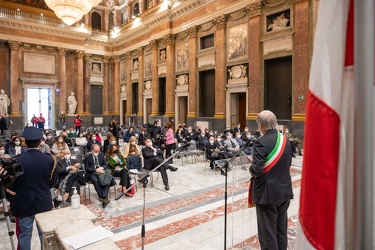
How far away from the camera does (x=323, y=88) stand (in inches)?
38.6

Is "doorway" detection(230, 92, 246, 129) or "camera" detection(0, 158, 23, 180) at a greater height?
"doorway" detection(230, 92, 246, 129)

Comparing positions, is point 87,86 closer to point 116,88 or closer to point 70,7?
point 116,88

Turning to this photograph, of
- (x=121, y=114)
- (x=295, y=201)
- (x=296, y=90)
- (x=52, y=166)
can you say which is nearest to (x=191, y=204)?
(x=295, y=201)

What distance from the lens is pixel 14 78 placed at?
71.6 feet

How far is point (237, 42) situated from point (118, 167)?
38.9 ft

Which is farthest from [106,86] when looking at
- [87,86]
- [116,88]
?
[87,86]

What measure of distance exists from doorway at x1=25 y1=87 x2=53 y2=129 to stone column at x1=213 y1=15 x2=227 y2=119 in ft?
53.4

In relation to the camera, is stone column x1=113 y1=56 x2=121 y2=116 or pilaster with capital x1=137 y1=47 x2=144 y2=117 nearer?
pilaster with capital x1=137 y1=47 x2=144 y2=117

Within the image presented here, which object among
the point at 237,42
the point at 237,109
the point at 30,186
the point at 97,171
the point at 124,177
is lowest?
the point at 124,177

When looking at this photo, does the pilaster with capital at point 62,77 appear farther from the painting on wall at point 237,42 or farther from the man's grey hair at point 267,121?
the man's grey hair at point 267,121

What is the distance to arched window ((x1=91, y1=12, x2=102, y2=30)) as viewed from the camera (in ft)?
90.3

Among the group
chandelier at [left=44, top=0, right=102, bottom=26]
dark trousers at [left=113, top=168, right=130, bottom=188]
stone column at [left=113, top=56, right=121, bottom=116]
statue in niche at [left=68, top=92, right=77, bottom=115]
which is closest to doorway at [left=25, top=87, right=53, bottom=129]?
statue in niche at [left=68, top=92, right=77, bottom=115]

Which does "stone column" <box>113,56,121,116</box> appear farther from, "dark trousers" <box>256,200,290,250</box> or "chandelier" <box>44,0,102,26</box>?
"dark trousers" <box>256,200,290,250</box>

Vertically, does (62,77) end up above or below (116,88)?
above
